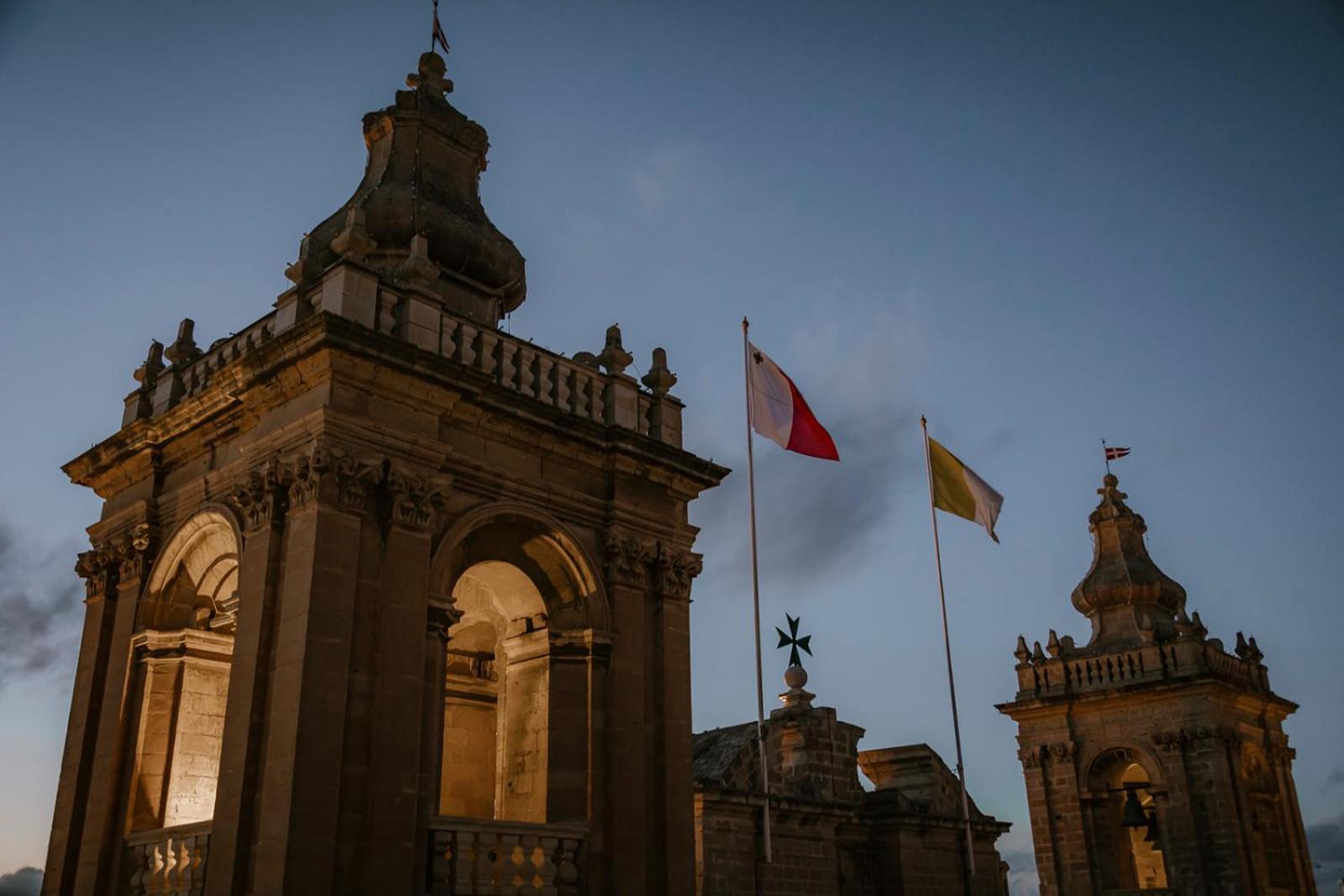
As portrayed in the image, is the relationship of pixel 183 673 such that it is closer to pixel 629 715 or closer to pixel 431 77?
pixel 629 715

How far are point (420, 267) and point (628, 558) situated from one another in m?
5.11

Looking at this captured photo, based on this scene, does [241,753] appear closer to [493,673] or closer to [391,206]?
[493,673]

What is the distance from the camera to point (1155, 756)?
36812 millimetres

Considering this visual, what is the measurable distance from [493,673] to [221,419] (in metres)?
6.33

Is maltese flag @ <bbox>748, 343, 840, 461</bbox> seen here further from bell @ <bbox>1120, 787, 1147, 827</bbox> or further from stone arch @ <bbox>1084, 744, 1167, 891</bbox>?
stone arch @ <bbox>1084, 744, 1167, 891</bbox>

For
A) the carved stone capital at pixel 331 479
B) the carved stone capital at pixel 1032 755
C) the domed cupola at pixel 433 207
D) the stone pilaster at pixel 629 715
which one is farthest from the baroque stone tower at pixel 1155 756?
the carved stone capital at pixel 331 479

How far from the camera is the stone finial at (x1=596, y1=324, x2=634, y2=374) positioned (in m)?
19.7

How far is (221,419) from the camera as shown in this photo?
56.5ft

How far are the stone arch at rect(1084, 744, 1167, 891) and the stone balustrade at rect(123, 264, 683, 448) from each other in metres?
23.3

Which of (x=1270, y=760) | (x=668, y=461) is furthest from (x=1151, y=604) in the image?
(x=668, y=461)

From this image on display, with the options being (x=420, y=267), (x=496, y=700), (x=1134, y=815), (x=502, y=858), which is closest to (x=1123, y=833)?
(x=1134, y=815)

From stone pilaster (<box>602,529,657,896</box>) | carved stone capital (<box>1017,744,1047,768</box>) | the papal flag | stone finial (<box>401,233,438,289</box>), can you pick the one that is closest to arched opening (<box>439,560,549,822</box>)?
stone pilaster (<box>602,529,657,896</box>)

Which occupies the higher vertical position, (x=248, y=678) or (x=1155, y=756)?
(x=1155, y=756)

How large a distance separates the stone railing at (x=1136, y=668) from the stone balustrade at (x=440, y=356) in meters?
23.7
